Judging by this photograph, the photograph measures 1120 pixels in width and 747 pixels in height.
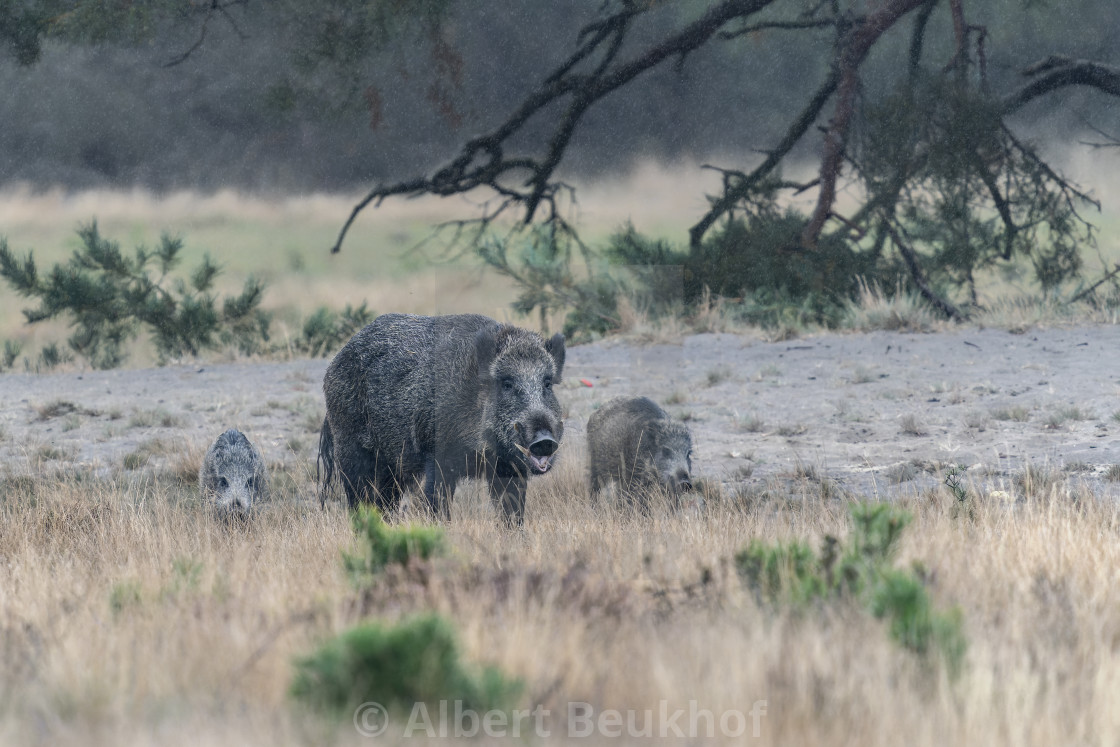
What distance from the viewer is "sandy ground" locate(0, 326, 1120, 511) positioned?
23.7 feet

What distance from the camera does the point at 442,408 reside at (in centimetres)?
Result: 564

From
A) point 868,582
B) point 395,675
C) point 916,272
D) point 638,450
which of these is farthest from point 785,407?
point 395,675

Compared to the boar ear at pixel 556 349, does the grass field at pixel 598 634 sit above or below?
below

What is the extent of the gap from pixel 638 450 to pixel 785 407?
113 inches

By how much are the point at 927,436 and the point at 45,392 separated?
8726 millimetres

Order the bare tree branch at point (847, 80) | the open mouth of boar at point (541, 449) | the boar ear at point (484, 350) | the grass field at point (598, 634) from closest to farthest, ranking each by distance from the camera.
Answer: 1. the grass field at point (598, 634)
2. the open mouth of boar at point (541, 449)
3. the boar ear at point (484, 350)
4. the bare tree branch at point (847, 80)

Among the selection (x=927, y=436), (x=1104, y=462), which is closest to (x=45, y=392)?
(x=927, y=436)

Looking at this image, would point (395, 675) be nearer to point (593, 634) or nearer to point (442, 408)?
point (593, 634)

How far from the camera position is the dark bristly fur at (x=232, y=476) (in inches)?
245

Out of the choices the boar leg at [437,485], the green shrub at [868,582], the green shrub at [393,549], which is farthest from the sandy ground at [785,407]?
the green shrub at [393,549]

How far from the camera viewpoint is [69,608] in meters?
3.54

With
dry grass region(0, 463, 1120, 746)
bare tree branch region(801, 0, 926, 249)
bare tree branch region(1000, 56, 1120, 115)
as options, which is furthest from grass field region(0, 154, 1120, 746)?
bare tree branch region(1000, 56, 1120, 115)

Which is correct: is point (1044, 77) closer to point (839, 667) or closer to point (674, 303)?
point (674, 303)

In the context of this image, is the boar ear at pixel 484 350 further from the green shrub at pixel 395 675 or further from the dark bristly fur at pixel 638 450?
the green shrub at pixel 395 675
